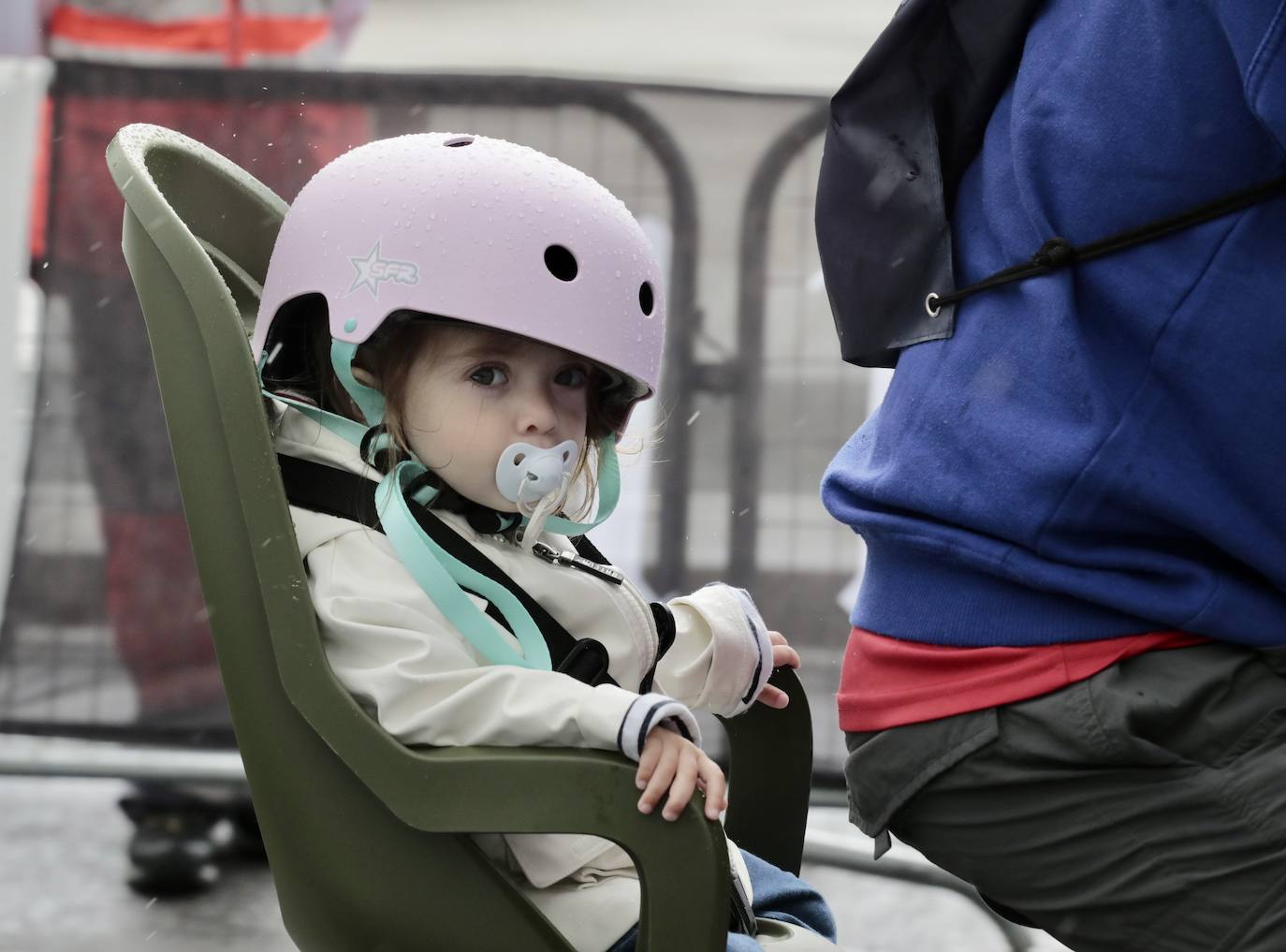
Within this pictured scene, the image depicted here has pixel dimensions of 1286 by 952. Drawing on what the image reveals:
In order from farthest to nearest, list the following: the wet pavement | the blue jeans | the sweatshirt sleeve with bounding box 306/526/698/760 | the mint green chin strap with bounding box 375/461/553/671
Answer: the wet pavement
the blue jeans
the mint green chin strap with bounding box 375/461/553/671
the sweatshirt sleeve with bounding box 306/526/698/760

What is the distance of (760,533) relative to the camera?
3.41 metres

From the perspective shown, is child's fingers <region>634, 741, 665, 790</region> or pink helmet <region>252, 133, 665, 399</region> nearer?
child's fingers <region>634, 741, 665, 790</region>

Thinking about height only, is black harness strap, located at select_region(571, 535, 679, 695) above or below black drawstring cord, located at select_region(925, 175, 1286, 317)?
below

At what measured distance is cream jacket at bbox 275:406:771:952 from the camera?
105 centimetres

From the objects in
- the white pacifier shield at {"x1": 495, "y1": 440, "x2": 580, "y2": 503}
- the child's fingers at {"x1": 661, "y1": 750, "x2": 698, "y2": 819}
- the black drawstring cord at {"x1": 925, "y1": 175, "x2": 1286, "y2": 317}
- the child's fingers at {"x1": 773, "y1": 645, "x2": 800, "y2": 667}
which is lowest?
the child's fingers at {"x1": 773, "y1": 645, "x2": 800, "y2": 667}

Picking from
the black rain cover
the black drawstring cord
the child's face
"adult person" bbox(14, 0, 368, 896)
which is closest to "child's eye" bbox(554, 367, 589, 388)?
the child's face

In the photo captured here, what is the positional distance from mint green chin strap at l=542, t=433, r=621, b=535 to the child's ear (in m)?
0.18

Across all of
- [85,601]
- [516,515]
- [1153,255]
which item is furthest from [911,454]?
[85,601]

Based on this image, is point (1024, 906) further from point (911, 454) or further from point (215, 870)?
point (215, 870)

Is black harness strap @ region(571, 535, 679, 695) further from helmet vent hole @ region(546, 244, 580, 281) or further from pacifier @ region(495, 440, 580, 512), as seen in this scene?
helmet vent hole @ region(546, 244, 580, 281)

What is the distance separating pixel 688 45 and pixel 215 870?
2.09 m

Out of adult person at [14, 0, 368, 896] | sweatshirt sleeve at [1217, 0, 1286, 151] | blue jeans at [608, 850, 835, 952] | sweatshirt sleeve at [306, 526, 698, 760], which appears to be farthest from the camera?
adult person at [14, 0, 368, 896]

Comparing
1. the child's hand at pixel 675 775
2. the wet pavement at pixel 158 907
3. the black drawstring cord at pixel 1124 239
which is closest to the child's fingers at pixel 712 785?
the child's hand at pixel 675 775

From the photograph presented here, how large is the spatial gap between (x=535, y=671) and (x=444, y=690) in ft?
0.23
